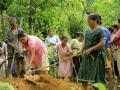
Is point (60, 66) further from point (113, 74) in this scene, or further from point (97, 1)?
point (97, 1)

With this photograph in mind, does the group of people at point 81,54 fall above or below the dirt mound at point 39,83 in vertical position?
above

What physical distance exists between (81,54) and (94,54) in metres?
0.22

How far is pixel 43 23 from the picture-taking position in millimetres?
18672

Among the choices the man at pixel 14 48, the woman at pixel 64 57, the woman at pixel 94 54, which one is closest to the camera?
the woman at pixel 94 54

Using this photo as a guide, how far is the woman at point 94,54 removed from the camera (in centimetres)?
703

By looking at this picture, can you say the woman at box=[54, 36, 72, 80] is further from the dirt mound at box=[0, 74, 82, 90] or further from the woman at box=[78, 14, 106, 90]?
the woman at box=[78, 14, 106, 90]

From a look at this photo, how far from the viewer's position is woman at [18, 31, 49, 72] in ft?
26.0

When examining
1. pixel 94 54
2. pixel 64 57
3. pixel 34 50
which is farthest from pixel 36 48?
pixel 64 57

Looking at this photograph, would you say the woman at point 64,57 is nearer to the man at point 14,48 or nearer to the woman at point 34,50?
the man at point 14,48

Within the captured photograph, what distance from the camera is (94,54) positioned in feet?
23.7

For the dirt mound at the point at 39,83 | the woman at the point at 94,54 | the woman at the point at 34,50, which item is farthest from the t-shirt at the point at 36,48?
the woman at the point at 94,54

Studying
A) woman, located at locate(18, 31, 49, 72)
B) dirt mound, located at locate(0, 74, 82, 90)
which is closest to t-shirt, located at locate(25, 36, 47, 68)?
woman, located at locate(18, 31, 49, 72)

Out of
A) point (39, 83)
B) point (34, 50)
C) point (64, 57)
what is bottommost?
point (39, 83)

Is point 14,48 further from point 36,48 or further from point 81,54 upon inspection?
point 81,54
